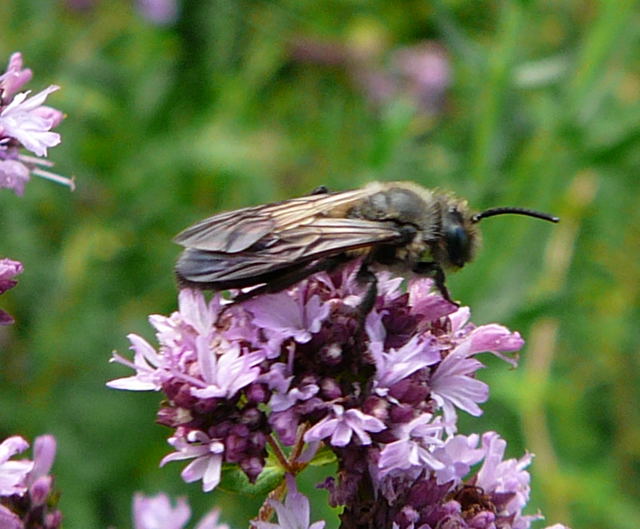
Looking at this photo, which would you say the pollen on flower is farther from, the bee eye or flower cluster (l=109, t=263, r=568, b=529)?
the bee eye

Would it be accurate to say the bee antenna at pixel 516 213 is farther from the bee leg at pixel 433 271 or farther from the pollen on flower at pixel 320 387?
the pollen on flower at pixel 320 387

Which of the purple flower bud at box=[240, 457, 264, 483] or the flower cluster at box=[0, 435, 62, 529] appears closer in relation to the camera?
the purple flower bud at box=[240, 457, 264, 483]

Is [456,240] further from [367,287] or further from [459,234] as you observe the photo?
[367,287]

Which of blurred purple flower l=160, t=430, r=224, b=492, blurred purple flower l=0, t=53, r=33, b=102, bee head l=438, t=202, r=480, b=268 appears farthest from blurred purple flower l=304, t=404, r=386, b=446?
blurred purple flower l=0, t=53, r=33, b=102

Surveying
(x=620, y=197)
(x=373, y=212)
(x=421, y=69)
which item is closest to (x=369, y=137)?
(x=421, y=69)

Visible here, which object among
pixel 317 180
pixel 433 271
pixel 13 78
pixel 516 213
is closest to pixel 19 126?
pixel 13 78
